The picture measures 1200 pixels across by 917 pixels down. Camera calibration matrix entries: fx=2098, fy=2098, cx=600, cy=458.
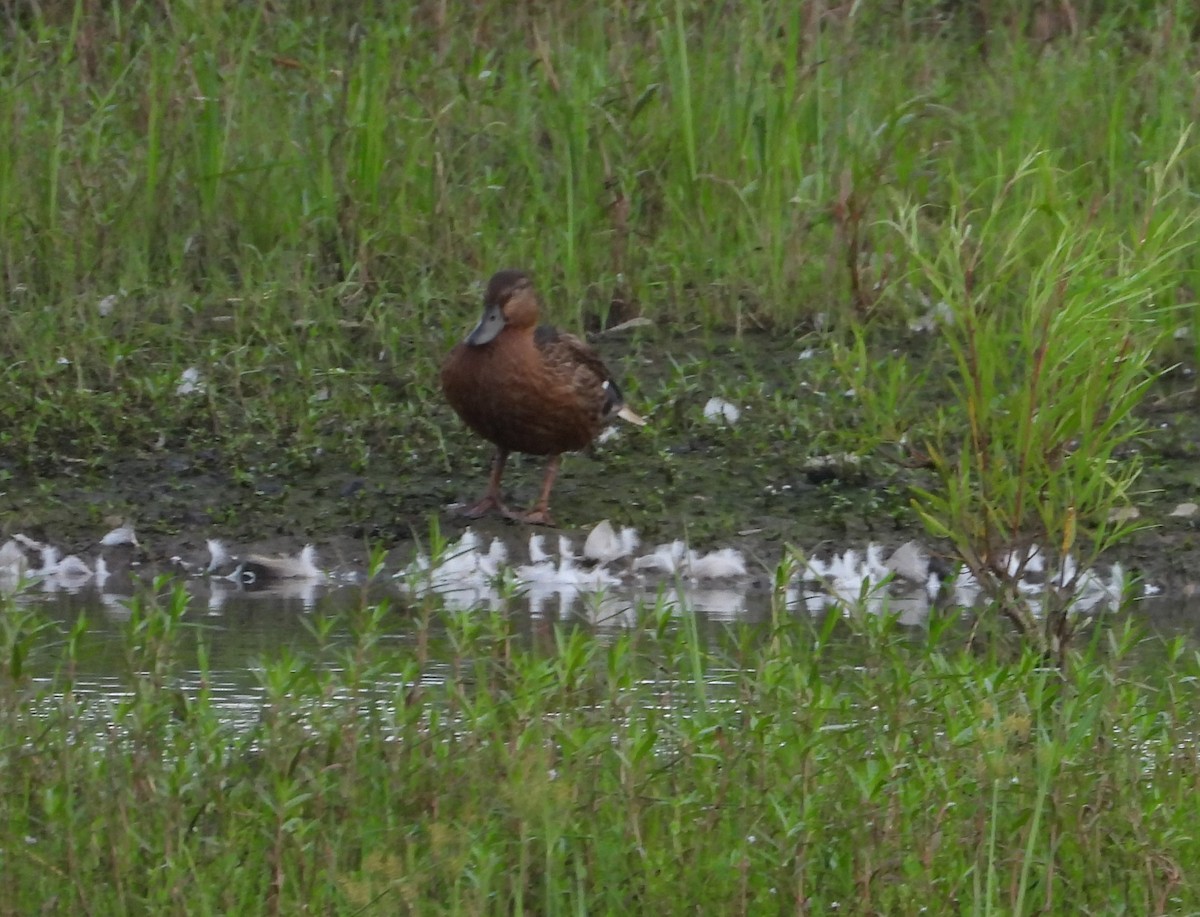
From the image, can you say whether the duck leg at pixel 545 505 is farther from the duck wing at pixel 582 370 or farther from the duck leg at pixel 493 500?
the duck wing at pixel 582 370

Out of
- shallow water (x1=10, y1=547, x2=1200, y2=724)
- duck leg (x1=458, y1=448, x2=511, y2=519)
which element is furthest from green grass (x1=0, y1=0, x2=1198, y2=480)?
shallow water (x1=10, y1=547, x2=1200, y2=724)

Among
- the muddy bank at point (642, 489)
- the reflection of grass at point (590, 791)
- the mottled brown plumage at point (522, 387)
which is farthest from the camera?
the mottled brown plumage at point (522, 387)

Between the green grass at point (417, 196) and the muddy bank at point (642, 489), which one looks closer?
the muddy bank at point (642, 489)

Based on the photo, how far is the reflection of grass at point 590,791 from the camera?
3.03m

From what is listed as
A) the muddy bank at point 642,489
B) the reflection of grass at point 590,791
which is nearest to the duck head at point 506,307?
the muddy bank at point 642,489

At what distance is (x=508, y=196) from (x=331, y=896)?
5.56m

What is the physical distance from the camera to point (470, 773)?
10.8 feet

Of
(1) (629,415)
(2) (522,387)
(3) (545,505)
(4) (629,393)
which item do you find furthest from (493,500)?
(4) (629,393)

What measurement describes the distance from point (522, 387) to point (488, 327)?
0.83 ft

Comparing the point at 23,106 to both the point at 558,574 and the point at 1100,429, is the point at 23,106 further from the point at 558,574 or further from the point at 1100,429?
the point at 1100,429

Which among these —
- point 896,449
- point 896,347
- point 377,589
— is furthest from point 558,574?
point 896,347

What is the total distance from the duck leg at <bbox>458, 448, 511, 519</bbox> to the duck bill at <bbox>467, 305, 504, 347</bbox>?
374 mm

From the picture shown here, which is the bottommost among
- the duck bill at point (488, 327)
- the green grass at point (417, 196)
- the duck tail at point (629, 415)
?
the duck tail at point (629, 415)

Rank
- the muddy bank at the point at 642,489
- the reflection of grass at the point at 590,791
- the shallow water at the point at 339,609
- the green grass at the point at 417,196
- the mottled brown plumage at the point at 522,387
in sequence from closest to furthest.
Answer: the reflection of grass at the point at 590,791, the shallow water at the point at 339,609, the muddy bank at the point at 642,489, the mottled brown plumage at the point at 522,387, the green grass at the point at 417,196
